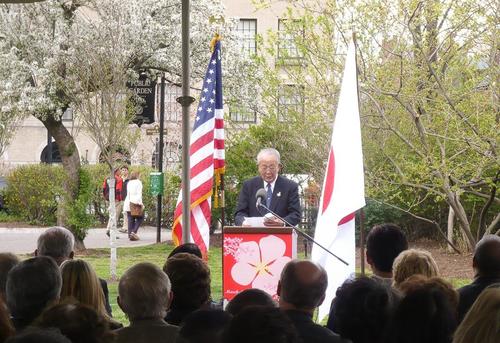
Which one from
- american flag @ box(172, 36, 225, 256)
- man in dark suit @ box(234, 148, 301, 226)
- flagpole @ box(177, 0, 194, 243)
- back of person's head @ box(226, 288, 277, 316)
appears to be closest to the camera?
back of person's head @ box(226, 288, 277, 316)

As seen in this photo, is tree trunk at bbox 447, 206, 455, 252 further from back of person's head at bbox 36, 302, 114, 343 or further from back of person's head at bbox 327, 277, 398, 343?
back of person's head at bbox 36, 302, 114, 343

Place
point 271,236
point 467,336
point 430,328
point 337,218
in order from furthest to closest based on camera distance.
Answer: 1. point 271,236
2. point 337,218
3. point 430,328
4. point 467,336

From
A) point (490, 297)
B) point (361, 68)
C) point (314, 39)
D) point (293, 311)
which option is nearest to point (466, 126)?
point (361, 68)

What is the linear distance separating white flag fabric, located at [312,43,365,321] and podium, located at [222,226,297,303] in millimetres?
503

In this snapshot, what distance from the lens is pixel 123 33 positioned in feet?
64.6

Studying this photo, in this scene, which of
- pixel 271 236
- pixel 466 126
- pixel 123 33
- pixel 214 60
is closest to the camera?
pixel 271 236

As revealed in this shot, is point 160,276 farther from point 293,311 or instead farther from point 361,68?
point 361,68

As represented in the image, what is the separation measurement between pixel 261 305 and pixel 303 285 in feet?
2.91

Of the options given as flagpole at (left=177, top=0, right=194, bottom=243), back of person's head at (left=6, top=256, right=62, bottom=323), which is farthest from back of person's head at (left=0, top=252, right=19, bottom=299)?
flagpole at (left=177, top=0, right=194, bottom=243)

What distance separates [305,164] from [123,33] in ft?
15.2

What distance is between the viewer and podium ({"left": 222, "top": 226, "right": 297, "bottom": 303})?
9000 mm

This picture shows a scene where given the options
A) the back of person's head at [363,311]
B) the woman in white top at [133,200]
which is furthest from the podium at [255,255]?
the woman in white top at [133,200]

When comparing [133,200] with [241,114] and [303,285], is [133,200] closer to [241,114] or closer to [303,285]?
[241,114]

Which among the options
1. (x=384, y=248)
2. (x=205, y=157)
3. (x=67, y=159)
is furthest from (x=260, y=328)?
(x=67, y=159)
